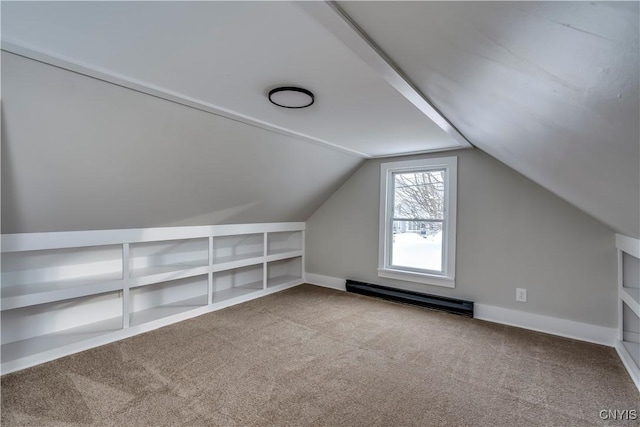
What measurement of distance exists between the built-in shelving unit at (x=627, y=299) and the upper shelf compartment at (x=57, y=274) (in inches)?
172

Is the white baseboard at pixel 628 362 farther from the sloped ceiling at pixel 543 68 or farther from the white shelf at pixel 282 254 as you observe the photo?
the white shelf at pixel 282 254

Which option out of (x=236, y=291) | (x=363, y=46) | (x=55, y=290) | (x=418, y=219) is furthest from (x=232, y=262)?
(x=363, y=46)

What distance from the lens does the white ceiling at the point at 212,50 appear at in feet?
3.78

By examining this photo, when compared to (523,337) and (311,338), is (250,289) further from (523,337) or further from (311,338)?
(523,337)

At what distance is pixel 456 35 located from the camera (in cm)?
89

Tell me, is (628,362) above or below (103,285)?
below

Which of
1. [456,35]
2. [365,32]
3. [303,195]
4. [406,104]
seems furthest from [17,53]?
[303,195]

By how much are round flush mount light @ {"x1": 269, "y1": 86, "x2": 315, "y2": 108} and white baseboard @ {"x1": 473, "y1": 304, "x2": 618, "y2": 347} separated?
9.70 feet

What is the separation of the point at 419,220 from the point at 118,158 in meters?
3.30

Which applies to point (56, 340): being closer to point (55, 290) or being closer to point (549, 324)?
point (55, 290)

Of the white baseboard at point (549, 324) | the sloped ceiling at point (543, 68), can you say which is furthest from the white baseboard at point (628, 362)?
the sloped ceiling at point (543, 68)

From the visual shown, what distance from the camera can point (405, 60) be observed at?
53.5 inches

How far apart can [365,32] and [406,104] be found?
1.02m

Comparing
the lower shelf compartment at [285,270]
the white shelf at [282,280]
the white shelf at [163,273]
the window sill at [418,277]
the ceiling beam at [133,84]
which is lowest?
the white shelf at [282,280]
